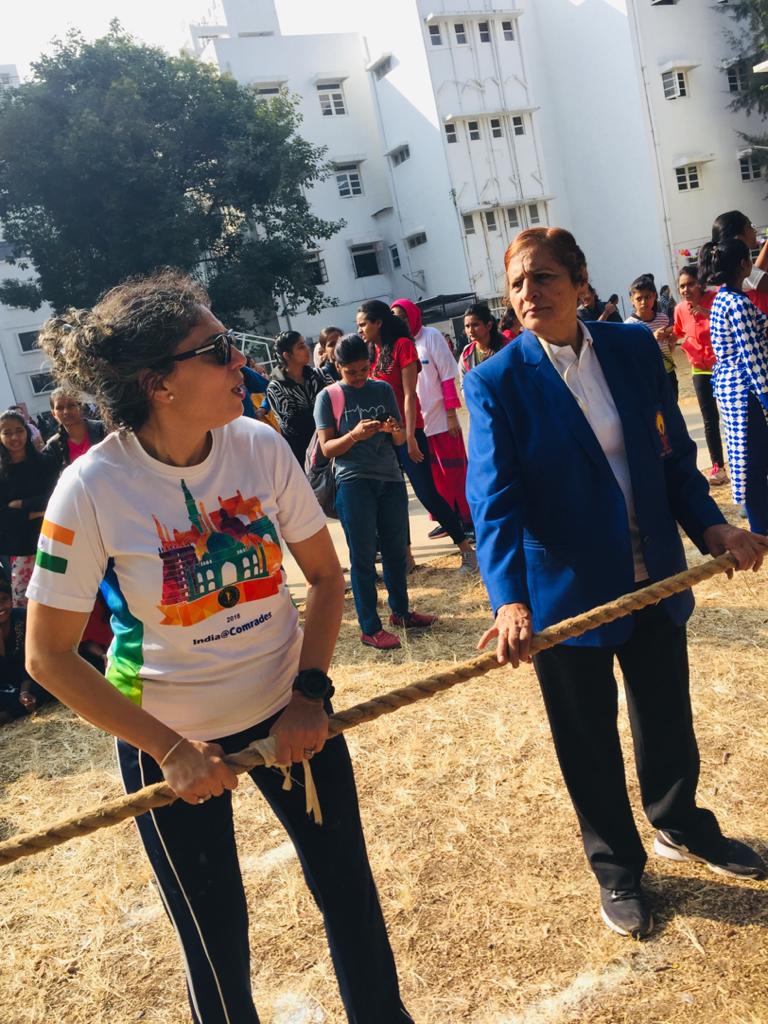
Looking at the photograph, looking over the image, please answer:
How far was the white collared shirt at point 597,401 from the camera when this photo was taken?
225cm

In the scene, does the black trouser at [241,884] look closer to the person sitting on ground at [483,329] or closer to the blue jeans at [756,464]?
the blue jeans at [756,464]

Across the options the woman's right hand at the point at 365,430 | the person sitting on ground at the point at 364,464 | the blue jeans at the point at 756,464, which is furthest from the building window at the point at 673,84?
the woman's right hand at the point at 365,430

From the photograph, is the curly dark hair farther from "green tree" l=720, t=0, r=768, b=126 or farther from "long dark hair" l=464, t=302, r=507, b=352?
"green tree" l=720, t=0, r=768, b=126

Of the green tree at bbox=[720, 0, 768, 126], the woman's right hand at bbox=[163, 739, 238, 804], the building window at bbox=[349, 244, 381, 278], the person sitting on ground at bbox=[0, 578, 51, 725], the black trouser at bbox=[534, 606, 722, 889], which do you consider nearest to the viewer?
the woman's right hand at bbox=[163, 739, 238, 804]

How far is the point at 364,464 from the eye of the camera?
15.7ft

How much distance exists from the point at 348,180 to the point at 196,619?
35.8 meters

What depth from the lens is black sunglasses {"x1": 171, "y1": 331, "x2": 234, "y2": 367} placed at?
161 cm

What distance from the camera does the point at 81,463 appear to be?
5.20 ft

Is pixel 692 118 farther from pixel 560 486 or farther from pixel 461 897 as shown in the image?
pixel 461 897

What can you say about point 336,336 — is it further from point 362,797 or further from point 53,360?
point 53,360

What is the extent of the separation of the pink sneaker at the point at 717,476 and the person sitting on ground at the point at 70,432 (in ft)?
16.5

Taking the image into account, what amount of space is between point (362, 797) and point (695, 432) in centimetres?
784

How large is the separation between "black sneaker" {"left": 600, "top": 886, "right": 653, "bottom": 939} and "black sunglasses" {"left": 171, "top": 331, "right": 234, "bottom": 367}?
6.42ft

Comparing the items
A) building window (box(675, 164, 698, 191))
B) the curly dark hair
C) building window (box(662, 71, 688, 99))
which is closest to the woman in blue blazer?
the curly dark hair
